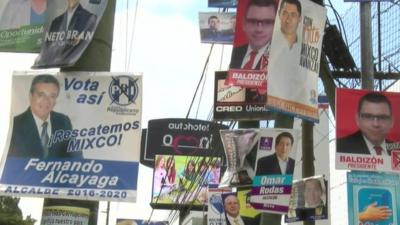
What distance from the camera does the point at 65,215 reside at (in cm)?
545

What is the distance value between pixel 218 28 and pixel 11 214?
94.9 feet

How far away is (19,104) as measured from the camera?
20.3 feet

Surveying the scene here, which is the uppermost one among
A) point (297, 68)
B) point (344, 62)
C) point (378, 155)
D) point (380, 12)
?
point (380, 12)

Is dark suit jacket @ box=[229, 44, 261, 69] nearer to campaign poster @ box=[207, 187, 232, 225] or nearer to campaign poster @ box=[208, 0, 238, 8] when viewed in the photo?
campaign poster @ box=[208, 0, 238, 8]

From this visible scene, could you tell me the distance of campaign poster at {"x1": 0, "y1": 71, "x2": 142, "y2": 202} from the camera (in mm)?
5801

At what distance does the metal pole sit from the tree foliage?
30722mm

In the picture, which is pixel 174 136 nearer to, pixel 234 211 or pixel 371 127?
pixel 234 211

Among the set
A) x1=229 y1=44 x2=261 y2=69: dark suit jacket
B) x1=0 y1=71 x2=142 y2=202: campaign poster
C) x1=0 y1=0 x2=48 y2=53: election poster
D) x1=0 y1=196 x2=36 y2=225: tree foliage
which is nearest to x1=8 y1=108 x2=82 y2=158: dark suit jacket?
x1=0 y1=71 x2=142 y2=202: campaign poster

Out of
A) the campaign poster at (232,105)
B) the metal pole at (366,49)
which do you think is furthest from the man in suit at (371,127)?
the campaign poster at (232,105)

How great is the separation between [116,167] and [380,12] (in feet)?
38.6

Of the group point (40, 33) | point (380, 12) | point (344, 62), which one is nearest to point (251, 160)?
point (344, 62)

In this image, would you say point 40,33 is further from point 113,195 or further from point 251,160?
A: point 251,160

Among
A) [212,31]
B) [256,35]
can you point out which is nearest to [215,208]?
[212,31]

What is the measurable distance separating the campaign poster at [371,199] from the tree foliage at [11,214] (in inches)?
1223
